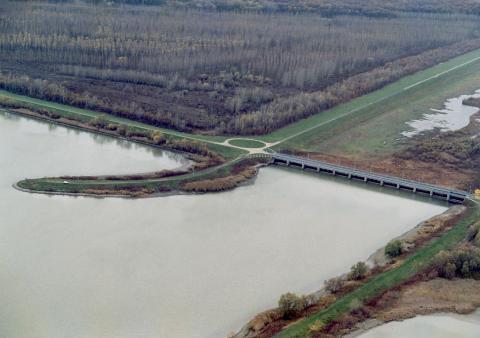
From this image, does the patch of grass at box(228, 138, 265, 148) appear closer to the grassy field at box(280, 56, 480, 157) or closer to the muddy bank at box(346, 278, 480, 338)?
the grassy field at box(280, 56, 480, 157)

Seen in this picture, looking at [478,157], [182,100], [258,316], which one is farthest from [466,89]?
[258,316]

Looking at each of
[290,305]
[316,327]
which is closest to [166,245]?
[290,305]

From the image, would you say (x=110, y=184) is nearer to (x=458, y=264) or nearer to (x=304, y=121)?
(x=458, y=264)

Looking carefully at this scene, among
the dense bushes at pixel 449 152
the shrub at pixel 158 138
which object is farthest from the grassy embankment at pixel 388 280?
the shrub at pixel 158 138

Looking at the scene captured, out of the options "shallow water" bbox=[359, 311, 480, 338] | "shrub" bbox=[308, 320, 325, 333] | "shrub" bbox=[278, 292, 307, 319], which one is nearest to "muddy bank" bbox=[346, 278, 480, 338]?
"shallow water" bbox=[359, 311, 480, 338]

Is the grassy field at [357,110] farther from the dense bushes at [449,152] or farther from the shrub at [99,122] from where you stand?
the dense bushes at [449,152]

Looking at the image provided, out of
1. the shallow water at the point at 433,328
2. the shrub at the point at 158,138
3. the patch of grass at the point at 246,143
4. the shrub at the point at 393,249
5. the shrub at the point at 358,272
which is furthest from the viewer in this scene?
the patch of grass at the point at 246,143

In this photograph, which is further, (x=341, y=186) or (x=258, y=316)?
(x=341, y=186)

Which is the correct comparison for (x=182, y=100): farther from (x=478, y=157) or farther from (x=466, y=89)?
(x=466, y=89)
